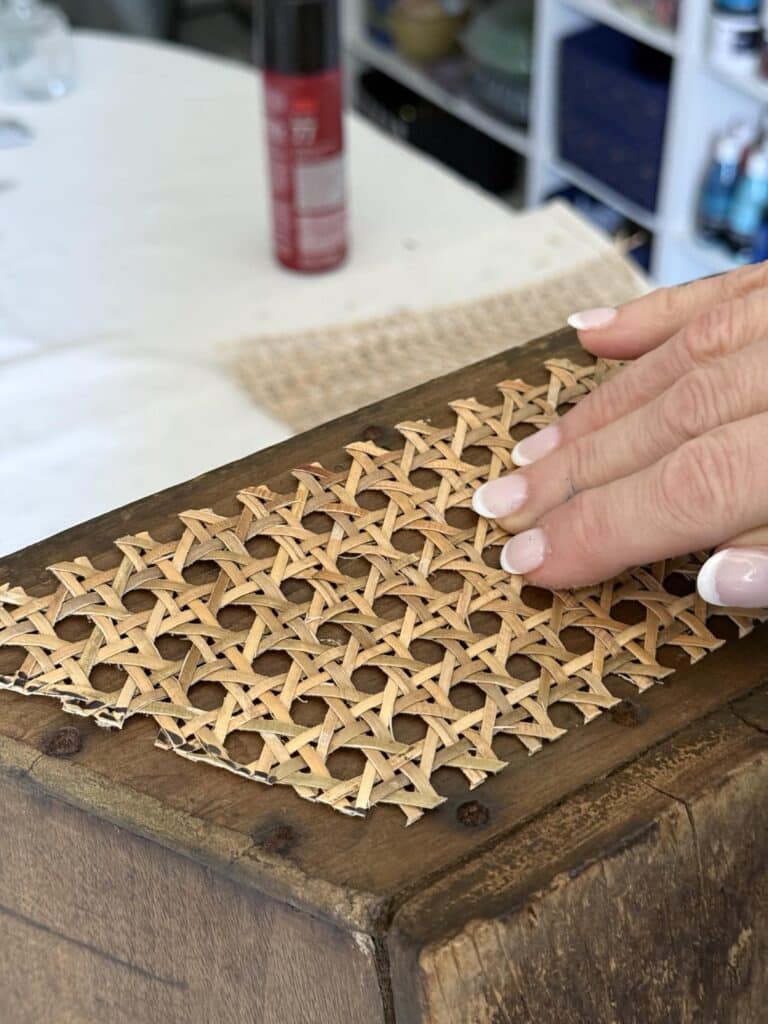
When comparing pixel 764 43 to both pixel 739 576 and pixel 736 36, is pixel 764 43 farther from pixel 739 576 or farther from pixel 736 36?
pixel 739 576

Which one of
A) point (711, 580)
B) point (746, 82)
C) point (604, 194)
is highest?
point (711, 580)

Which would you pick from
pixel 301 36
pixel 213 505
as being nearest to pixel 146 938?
pixel 213 505

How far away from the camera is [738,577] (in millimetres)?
455

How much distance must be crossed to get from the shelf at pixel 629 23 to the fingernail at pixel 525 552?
4.09 ft

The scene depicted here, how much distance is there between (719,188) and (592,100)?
0.84 ft

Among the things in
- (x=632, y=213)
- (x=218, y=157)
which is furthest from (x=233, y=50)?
(x=218, y=157)

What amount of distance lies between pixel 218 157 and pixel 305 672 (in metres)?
0.71

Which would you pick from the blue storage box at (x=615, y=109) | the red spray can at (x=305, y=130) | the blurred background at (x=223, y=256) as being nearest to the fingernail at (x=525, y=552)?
the blurred background at (x=223, y=256)

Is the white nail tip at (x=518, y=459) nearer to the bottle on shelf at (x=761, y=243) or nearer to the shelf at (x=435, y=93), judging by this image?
the bottle on shelf at (x=761, y=243)

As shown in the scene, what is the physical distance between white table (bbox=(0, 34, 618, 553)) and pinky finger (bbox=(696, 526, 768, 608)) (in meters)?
0.34

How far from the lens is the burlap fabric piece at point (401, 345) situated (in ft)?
2.51

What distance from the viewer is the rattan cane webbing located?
43 centimetres

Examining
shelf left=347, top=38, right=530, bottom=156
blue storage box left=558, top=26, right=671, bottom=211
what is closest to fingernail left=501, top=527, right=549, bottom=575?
blue storage box left=558, top=26, right=671, bottom=211

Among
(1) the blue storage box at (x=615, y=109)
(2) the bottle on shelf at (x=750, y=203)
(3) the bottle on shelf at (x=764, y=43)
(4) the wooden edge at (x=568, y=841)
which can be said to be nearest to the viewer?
(4) the wooden edge at (x=568, y=841)
